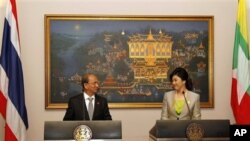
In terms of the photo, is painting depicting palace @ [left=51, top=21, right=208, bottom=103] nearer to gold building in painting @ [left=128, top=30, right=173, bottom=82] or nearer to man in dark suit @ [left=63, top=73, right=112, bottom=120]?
gold building in painting @ [left=128, top=30, right=173, bottom=82]

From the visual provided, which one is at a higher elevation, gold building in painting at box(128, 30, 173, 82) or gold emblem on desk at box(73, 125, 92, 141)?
gold building in painting at box(128, 30, 173, 82)

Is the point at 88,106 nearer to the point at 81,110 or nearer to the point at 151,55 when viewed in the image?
the point at 81,110

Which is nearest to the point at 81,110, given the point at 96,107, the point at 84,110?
the point at 84,110

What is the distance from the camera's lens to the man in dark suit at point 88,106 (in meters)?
5.25

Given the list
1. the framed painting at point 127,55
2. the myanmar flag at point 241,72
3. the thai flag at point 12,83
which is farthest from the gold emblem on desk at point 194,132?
the thai flag at point 12,83

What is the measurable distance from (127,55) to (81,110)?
4.85 ft

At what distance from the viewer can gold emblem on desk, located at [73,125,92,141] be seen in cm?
391

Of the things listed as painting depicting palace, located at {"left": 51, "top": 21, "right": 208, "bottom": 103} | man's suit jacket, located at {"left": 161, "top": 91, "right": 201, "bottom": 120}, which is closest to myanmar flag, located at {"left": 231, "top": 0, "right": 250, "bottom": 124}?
painting depicting palace, located at {"left": 51, "top": 21, "right": 208, "bottom": 103}

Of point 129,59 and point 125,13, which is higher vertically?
point 125,13

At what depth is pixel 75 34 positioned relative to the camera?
20.8 feet

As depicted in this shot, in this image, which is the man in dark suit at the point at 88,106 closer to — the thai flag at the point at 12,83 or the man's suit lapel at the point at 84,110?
the man's suit lapel at the point at 84,110

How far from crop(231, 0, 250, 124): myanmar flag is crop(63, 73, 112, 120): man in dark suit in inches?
76.9

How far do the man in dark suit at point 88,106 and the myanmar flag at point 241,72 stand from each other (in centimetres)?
195

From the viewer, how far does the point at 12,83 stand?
5.81 metres
